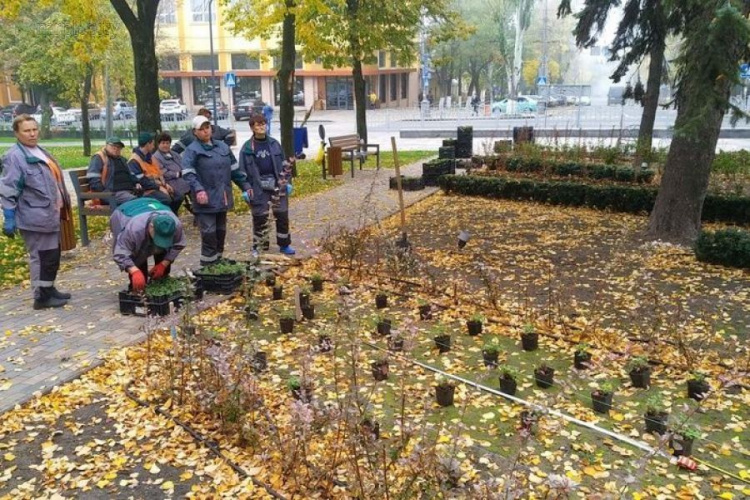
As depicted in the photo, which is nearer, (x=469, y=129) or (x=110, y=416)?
(x=110, y=416)

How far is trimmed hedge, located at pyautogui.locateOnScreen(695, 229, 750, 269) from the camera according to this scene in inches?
304

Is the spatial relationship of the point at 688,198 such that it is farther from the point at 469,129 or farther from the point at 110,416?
the point at 469,129

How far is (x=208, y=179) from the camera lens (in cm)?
713

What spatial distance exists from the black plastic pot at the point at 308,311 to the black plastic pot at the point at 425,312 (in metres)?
1.03

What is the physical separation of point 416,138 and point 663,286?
72.4 feet

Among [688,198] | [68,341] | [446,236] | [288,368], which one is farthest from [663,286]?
[68,341]

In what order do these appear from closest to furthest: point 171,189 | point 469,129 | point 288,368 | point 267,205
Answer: point 288,368 < point 267,205 < point 171,189 < point 469,129

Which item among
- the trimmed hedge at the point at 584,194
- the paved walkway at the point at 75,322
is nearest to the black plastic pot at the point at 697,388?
the paved walkway at the point at 75,322

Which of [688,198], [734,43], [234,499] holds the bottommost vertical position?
[234,499]

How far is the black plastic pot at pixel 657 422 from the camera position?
13.5 feet

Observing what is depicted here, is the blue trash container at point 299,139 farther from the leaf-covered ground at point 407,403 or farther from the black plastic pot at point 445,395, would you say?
the black plastic pot at point 445,395

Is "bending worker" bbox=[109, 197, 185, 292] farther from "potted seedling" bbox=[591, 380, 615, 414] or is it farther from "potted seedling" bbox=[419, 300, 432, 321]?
"potted seedling" bbox=[591, 380, 615, 414]

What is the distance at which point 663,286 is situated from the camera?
7.16 meters

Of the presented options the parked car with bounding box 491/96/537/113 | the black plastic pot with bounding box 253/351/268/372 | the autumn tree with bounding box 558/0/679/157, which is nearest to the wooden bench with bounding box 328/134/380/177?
the autumn tree with bounding box 558/0/679/157
